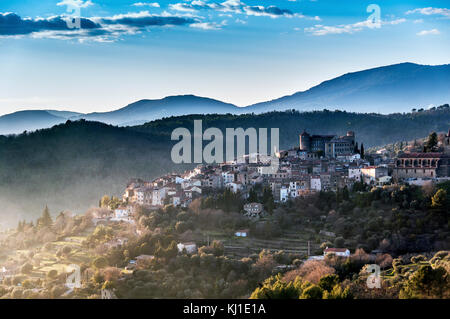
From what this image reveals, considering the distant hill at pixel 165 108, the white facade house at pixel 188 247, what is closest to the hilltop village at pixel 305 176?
the white facade house at pixel 188 247

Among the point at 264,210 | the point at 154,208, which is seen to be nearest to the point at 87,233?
the point at 154,208

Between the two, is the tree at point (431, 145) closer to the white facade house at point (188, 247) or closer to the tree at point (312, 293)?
the white facade house at point (188, 247)

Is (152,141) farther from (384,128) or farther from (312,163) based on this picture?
(312,163)

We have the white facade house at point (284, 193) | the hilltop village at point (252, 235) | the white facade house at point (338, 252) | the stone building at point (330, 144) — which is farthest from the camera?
the stone building at point (330, 144)

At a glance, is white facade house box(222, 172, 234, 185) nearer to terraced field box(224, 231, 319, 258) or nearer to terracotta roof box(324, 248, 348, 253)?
terraced field box(224, 231, 319, 258)

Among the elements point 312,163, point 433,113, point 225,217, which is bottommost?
point 225,217

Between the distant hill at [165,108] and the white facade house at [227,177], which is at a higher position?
the distant hill at [165,108]

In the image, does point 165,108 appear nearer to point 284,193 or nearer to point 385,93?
point 385,93
